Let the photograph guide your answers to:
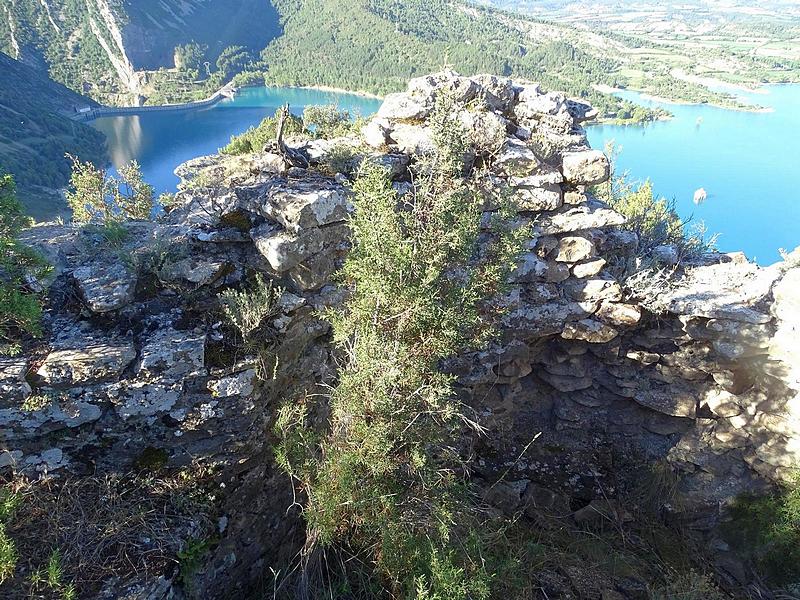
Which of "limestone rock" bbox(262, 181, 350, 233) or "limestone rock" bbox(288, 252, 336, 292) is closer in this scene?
"limestone rock" bbox(262, 181, 350, 233)

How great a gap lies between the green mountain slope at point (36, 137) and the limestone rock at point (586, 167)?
34.8m

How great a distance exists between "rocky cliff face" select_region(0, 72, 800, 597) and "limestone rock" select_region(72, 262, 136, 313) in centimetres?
2

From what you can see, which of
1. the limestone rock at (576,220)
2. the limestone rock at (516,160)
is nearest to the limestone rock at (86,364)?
the limestone rock at (516,160)

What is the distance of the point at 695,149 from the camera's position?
52.4 metres

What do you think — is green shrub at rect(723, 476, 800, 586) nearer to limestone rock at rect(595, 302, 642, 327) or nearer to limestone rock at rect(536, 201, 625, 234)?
limestone rock at rect(595, 302, 642, 327)

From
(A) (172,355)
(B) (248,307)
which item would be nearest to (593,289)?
(B) (248,307)

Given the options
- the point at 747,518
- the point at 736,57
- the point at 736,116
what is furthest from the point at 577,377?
the point at 736,57

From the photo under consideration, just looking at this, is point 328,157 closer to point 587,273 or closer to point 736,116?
point 587,273

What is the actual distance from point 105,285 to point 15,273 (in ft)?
2.53

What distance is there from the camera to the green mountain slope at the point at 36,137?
3641 centimetres

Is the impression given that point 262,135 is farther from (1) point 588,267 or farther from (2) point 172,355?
(1) point 588,267

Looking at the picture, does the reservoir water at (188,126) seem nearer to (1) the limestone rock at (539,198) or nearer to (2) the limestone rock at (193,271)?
(2) the limestone rock at (193,271)

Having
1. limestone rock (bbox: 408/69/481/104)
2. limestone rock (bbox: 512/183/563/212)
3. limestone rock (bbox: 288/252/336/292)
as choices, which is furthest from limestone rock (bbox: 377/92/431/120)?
limestone rock (bbox: 288/252/336/292)

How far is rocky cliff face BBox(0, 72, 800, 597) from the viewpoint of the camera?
4648 millimetres
